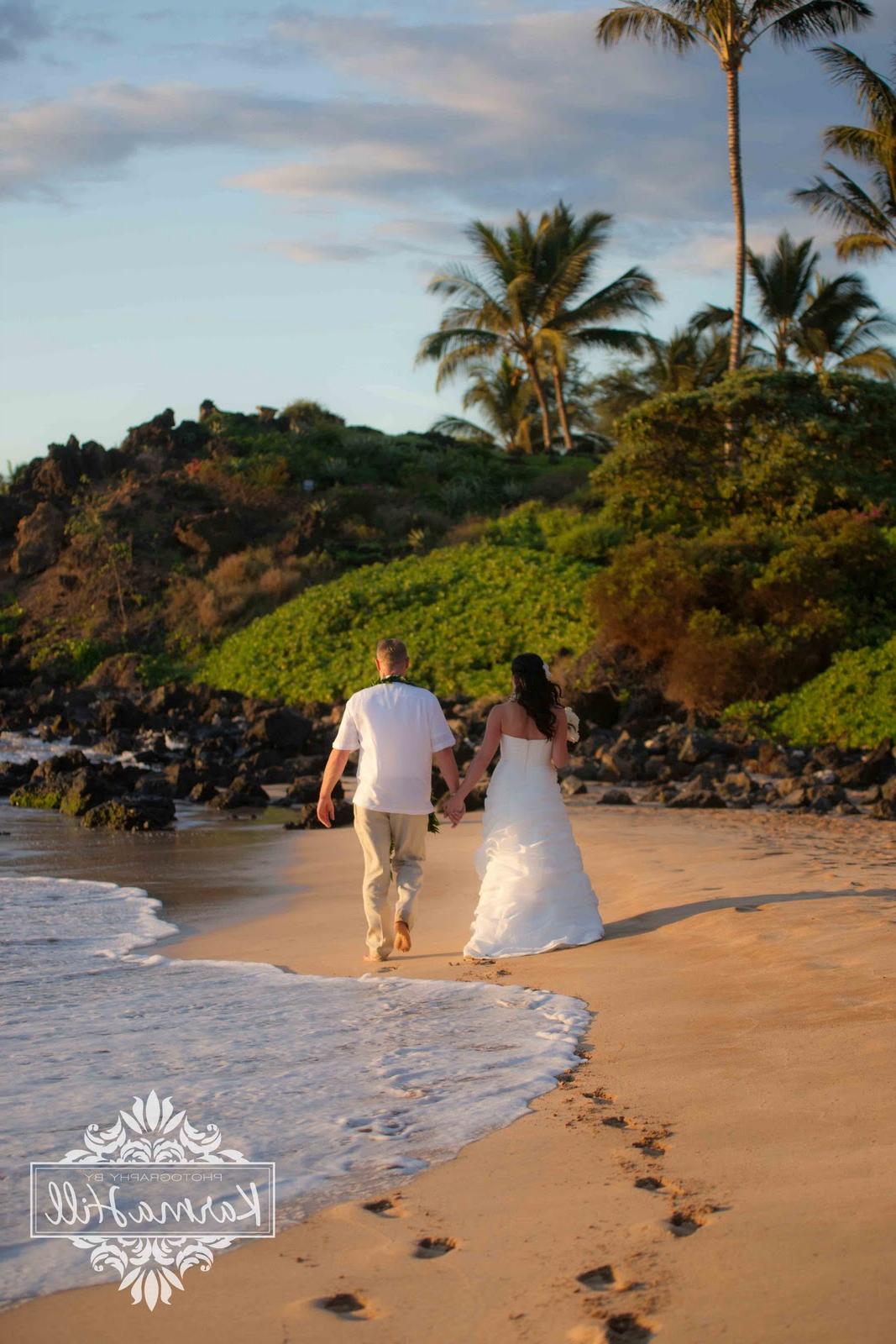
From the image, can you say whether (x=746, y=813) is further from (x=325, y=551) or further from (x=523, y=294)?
(x=523, y=294)

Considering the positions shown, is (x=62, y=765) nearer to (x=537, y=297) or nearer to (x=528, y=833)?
(x=528, y=833)

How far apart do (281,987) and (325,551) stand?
30221mm

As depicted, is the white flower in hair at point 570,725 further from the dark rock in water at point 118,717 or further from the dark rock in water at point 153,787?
the dark rock in water at point 118,717

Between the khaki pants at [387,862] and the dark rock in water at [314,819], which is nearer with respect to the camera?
the khaki pants at [387,862]

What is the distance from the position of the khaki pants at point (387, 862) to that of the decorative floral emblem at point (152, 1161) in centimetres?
273

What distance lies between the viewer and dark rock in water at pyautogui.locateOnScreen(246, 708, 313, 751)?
21234mm

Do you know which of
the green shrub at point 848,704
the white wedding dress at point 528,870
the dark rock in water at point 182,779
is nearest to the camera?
the white wedding dress at point 528,870

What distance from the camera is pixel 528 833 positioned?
7.68 meters

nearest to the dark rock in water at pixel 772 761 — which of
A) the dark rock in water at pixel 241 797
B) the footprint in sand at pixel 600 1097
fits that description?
the dark rock in water at pixel 241 797

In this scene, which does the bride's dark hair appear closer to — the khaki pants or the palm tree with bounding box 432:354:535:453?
the khaki pants

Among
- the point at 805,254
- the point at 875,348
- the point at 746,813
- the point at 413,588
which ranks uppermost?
the point at 805,254

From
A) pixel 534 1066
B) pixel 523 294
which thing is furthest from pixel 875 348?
pixel 534 1066

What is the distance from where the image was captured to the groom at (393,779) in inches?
299

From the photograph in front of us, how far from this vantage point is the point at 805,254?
43.6 metres
